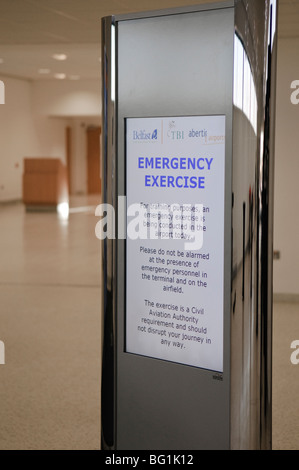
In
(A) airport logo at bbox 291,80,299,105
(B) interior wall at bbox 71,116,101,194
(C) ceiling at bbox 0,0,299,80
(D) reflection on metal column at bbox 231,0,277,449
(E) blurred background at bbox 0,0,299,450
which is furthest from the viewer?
(B) interior wall at bbox 71,116,101,194

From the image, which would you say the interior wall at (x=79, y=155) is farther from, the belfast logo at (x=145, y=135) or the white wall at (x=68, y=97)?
the belfast logo at (x=145, y=135)

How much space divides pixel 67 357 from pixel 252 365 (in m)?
3.89

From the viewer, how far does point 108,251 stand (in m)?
3.05

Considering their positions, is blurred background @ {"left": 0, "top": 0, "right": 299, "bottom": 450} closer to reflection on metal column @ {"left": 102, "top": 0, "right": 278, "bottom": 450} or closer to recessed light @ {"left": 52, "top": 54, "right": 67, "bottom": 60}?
recessed light @ {"left": 52, "top": 54, "right": 67, "bottom": 60}

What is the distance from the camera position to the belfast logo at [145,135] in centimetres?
287

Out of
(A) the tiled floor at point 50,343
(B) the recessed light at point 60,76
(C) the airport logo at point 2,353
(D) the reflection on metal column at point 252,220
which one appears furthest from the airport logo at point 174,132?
(B) the recessed light at point 60,76

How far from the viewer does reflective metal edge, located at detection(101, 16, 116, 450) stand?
2939mm

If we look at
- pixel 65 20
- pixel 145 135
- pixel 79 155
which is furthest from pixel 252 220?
pixel 79 155

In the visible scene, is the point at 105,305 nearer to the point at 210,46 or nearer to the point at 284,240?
the point at 210,46

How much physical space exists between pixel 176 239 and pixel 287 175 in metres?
5.90

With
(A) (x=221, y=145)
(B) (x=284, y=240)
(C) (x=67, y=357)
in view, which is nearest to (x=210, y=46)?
(A) (x=221, y=145)

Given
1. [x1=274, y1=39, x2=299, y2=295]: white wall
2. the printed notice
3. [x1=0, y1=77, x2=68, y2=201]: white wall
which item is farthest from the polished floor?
[x1=0, y1=77, x2=68, y2=201]: white wall

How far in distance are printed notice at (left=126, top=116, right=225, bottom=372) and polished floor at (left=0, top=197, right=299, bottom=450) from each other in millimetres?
1767

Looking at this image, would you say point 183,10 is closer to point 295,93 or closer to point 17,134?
point 295,93
